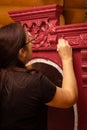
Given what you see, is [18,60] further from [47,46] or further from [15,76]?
[47,46]

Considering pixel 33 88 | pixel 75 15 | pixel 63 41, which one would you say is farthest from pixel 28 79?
pixel 75 15

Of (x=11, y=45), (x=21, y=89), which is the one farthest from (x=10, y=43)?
(x=21, y=89)

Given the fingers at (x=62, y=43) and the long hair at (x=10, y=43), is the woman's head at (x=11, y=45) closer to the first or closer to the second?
the long hair at (x=10, y=43)

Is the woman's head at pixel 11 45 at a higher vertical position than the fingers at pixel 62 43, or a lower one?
lower

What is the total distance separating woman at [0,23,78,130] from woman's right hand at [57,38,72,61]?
105 mm

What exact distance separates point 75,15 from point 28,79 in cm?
79

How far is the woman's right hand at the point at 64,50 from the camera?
0.93 meters

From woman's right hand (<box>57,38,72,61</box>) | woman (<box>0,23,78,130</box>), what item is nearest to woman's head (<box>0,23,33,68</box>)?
woman (<box>0,23,78,130</box>)

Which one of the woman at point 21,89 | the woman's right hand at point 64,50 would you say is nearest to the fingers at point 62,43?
the woman's right hand at point 64,50

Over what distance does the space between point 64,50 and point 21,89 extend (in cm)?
23

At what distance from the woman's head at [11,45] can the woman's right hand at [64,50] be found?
15 cm

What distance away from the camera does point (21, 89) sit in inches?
31.2

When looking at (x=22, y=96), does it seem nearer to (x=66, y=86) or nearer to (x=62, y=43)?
(x=66, y=86)

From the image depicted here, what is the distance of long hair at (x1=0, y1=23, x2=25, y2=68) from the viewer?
32.4 inches
